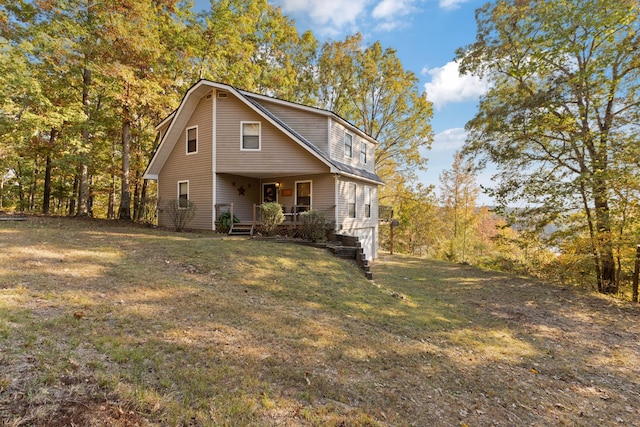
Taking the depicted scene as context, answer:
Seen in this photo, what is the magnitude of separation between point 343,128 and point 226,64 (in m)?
11.2

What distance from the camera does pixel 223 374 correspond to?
329 centimetres

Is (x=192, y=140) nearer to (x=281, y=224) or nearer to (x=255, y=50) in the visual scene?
(x=281, y=224)

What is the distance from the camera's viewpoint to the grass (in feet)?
8.94

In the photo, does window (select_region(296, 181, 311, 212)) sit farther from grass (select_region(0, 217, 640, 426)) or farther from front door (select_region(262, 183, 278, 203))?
grass (select_region(0, 217, 640, 426))

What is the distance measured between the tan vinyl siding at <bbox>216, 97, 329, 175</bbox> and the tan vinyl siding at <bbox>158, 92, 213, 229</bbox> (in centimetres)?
69

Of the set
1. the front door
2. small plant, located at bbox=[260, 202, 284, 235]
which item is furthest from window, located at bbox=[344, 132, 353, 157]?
small plant, located at bbox=[260, 202, 284, 235]

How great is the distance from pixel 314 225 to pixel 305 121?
5681 mm

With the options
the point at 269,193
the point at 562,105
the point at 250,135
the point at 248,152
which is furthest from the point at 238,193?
the point at 562,105

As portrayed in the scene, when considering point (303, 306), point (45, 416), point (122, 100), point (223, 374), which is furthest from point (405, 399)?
point (122, 100)

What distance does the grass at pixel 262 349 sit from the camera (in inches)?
107

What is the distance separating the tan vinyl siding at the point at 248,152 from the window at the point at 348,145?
3492mm

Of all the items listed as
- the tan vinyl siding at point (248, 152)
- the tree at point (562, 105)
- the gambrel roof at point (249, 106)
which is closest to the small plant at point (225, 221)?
the tan vinyl siding at point (248, 152)

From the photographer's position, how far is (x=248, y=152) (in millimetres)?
13867

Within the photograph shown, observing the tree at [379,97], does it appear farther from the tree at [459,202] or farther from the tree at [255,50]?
the tree at [459,202]
